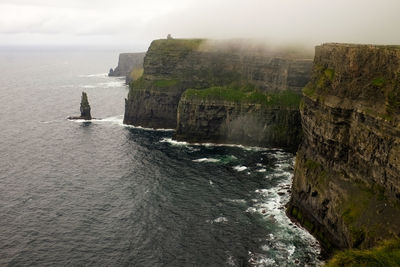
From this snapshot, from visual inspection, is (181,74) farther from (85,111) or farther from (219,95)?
(85,111)

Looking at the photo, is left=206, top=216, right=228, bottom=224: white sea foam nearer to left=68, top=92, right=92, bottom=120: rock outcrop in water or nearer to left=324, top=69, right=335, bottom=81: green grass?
left=324, top=69, right=335, bottom=81: green grass

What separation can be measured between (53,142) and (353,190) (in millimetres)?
102693

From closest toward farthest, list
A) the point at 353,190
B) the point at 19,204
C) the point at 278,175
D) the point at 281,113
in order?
the point at 353,190
the point at 19,204
the point at 278,175
the point at 281,113

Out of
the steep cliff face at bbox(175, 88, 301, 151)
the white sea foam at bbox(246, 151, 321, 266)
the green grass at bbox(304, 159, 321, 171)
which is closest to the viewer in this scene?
the white sea foam at bbox(246, 151, 321, 266)

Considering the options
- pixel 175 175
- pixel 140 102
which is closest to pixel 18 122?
pixel 140 102

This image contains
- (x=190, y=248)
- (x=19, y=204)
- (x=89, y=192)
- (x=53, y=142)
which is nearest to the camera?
(x=190, y=248)

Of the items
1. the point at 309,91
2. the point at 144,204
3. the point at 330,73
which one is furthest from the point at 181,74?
the point at 330,73

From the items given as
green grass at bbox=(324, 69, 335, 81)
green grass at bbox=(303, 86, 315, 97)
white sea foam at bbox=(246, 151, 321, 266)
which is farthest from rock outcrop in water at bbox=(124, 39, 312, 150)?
green grass at bbox=(324, 69, 335, 81)

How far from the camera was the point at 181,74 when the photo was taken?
159 meters

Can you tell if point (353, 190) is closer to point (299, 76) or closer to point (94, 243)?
point (94, 243)

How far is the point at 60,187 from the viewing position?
9831cm

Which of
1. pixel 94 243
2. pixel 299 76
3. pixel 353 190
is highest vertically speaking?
pixel 299 76

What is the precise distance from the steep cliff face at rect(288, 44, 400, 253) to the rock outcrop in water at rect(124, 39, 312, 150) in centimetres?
4551

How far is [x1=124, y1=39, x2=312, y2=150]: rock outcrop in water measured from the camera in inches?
5118
